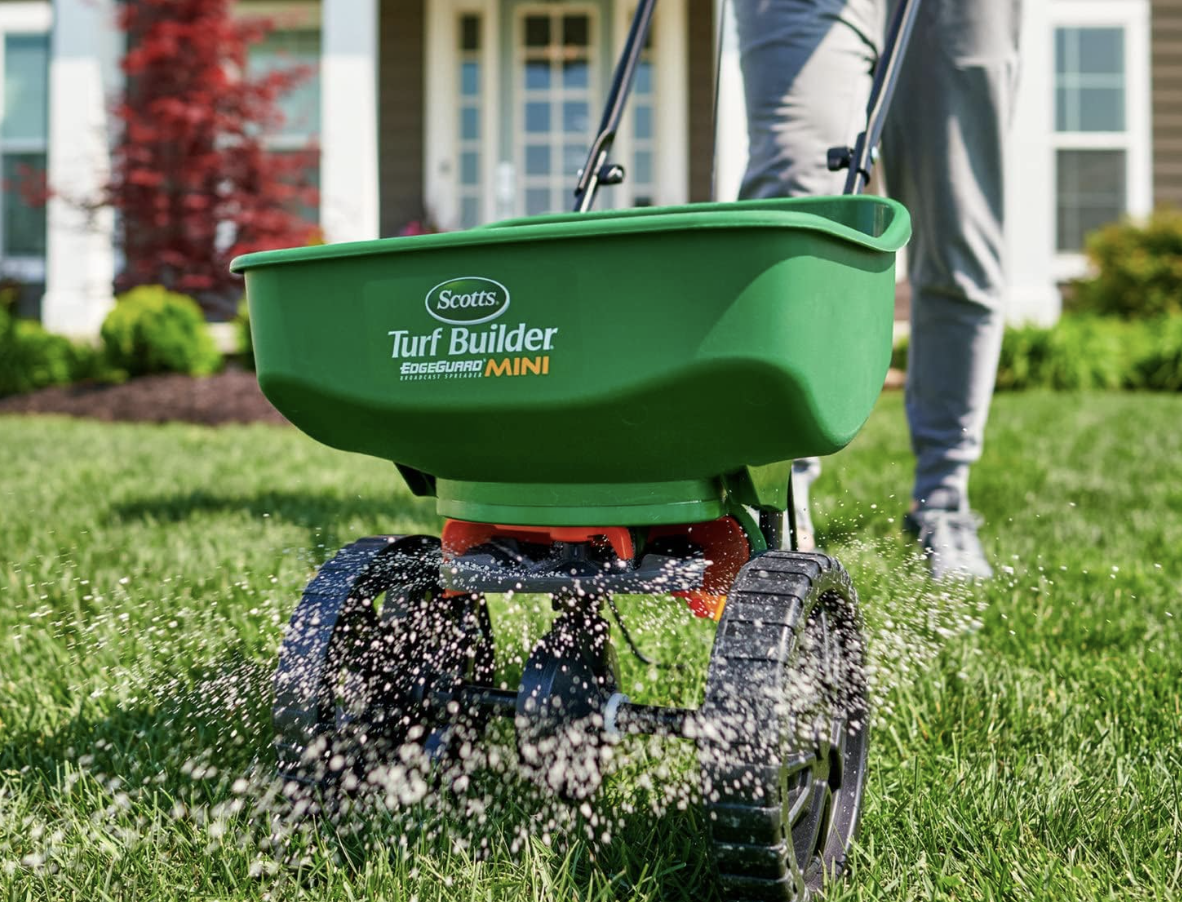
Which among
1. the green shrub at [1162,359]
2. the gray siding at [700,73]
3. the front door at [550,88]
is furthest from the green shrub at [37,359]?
the green shrub at [1162,359]

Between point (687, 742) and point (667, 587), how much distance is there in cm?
47

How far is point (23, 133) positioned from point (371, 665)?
426 inches

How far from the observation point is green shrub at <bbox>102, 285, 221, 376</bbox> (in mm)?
8109

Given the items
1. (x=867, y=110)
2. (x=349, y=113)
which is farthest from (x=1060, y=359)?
(x=867, y=110)

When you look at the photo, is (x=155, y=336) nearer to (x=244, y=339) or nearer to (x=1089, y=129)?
(x=244, y=339)

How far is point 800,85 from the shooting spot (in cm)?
231

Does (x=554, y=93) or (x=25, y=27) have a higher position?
(x=25, y=27)

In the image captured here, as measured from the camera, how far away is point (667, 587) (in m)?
1.46

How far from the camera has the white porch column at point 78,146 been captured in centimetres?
927

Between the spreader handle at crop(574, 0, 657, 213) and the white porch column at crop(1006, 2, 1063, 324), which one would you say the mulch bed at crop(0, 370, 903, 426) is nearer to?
the spreader handle at crop(574, 0, 657, 213)

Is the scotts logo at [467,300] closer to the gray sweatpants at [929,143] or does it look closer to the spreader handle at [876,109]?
the spreader handle at [876,109]

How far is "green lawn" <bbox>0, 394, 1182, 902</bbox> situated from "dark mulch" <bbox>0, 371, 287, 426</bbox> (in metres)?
3.62

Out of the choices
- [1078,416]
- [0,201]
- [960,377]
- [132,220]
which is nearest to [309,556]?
[960,377]

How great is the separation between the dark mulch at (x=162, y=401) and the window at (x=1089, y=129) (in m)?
6.98
